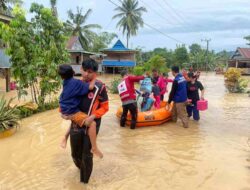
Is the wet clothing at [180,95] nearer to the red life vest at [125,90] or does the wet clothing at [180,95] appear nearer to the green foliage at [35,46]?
the red life vest at [125,90]

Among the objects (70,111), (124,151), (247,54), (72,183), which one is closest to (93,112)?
(70,111)

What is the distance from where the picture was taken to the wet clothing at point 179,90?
29.6ft

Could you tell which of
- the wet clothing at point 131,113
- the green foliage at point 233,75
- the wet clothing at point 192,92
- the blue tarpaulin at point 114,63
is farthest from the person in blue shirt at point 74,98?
the blue tarpaulin at point 114,63

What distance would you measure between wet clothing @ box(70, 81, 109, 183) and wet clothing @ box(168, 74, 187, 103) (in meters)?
4.30

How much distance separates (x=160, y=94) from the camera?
11625 millimetres

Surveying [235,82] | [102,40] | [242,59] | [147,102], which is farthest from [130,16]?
[147,102]

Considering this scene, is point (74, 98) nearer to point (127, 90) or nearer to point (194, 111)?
point (127, 90)

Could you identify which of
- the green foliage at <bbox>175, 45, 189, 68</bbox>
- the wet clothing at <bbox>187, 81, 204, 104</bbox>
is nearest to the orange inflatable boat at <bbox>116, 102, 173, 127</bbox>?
the wet clothing at <bbox>187, 81, 204, 104</bbox>

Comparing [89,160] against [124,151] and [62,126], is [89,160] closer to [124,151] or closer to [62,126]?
[124,151]

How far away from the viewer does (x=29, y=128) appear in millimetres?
9188

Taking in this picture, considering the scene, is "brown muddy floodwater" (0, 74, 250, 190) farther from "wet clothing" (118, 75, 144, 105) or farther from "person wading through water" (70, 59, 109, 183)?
"wet clothing" (118, 75, 144, 105)

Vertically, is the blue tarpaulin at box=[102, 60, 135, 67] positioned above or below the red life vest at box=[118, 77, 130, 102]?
above

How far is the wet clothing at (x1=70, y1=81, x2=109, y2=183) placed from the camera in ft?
16.0

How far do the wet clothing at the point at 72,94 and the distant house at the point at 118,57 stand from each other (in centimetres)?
3478
